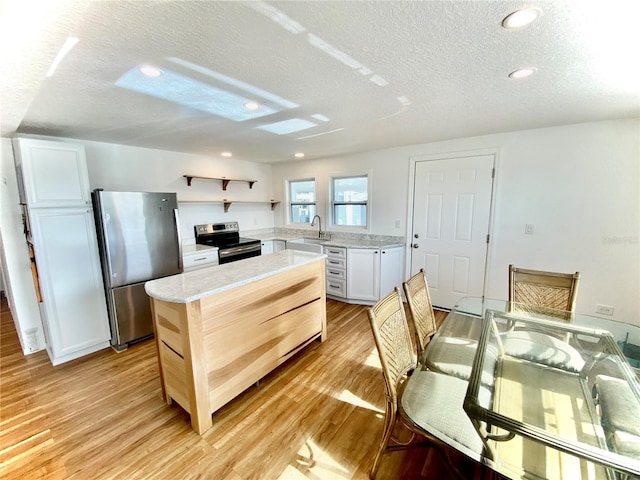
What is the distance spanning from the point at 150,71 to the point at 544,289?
3.20 metres

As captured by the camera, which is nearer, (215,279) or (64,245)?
(215,279)

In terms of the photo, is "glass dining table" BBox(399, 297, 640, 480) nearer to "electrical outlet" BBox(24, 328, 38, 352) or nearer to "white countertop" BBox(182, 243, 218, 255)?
"white countertop" BBox(182, 243, 218, 255)

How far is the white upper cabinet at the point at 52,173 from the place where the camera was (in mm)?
2205

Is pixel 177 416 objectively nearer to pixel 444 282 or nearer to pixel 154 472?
pixel 154 472

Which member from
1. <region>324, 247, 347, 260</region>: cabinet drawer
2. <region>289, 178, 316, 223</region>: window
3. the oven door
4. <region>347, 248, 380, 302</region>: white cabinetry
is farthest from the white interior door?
the oven door

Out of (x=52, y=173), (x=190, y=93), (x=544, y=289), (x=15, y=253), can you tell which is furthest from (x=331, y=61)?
(x=15, y=253)

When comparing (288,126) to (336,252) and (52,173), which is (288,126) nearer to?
(336,252)

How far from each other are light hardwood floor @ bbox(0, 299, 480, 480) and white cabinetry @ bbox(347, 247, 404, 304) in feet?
4.17

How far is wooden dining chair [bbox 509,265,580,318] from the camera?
6.59ft

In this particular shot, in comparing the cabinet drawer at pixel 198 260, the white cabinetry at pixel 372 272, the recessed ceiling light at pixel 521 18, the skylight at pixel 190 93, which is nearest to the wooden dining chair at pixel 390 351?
the recessed ceiling light at pixel 521 18

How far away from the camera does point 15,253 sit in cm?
247

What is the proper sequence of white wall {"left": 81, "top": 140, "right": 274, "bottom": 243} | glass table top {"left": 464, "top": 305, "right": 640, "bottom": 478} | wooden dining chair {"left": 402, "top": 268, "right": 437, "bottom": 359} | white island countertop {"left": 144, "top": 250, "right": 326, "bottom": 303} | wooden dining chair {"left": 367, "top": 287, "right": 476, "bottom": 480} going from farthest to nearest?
white wall {"left": 81, "top": 140, "right": 274, "bottom": 243} < wooden dining chair {"left": 402, "top": 268, "right": 437, "bottom": 359} < white island countertop {"left": 144, "top": 250, "right": 326, "bottom": 303} < wooden dining chair {"left": 367, "top": 287, "right": 476, "bottom": 480} < glass table top {"left": 464, "top": 305, "right": 640, "bottom": 478}

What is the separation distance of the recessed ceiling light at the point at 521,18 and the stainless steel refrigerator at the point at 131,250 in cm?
322

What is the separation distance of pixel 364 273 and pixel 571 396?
246 cm
